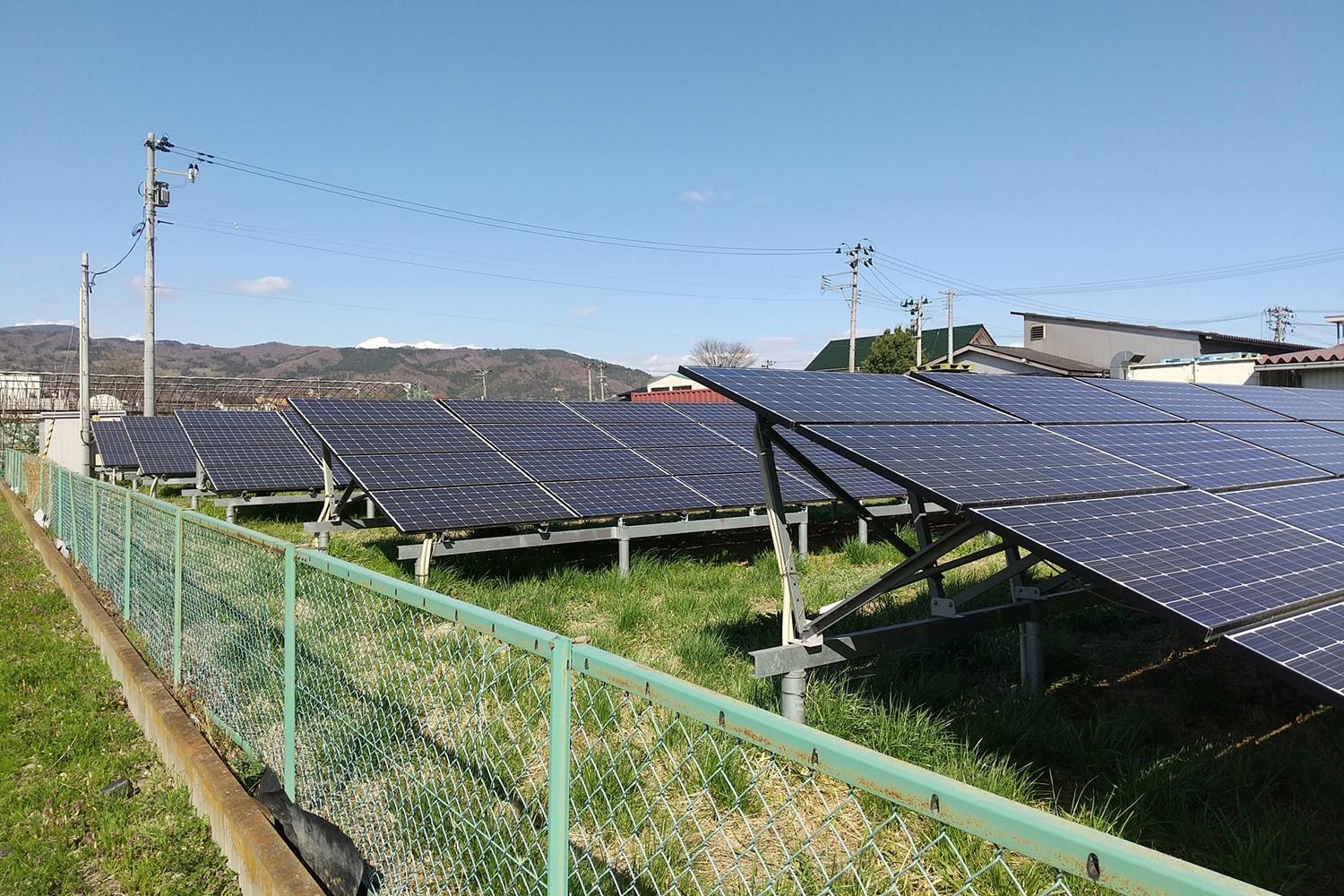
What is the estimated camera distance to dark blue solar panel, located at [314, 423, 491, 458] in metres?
10.8

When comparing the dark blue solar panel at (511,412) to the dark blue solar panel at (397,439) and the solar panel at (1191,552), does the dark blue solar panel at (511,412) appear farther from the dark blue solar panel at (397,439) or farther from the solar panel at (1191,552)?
the solar panel at (1191,552)

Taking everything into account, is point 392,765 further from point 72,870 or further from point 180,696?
point 180,696

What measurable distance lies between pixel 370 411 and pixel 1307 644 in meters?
11.4

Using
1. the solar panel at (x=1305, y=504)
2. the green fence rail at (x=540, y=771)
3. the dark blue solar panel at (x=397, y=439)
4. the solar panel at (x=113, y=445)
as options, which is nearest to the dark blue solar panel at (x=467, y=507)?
the dark blue solar panel at (x=397, y=439)

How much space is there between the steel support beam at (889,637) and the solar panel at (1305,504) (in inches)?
44.3

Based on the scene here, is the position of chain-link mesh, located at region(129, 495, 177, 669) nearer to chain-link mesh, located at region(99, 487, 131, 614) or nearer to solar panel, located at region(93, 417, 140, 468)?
chain-link mesh, located at region(99, 487, 131, 614)

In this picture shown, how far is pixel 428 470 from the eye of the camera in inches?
406

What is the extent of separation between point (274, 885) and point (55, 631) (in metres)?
6.38

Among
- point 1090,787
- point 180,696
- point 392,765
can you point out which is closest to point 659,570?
point 180,696

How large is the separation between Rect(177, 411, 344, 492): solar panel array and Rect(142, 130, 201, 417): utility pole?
24.1 feet

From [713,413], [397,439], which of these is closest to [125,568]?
[397,439]

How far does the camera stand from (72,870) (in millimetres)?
4117

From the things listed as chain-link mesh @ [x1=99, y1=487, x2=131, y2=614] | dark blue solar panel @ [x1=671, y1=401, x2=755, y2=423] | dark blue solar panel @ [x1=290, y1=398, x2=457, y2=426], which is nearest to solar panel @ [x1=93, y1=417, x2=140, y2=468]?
dark blue solar panel @ [x1=290, y1=398, x2=457, y2=426]

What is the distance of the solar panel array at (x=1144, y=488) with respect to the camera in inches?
131
